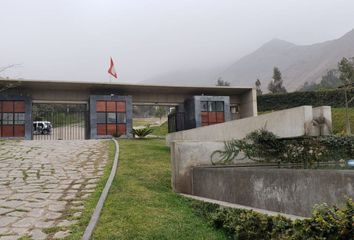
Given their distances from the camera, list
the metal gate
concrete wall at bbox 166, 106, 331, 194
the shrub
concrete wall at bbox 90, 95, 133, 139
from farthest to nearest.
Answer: the metal gate < concrete wall at bbox 90, 95, 133, 139 < concrete wall at bbox 166, 106, 331, 194 < the shrub

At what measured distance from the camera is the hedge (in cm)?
3256

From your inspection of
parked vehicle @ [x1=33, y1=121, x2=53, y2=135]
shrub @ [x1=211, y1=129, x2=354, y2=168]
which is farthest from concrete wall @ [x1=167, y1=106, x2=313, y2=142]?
parked vehicle @ [x1=33, y1=121, x2=53, y2=135]

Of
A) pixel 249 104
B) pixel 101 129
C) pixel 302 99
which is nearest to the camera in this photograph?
pixel 101 129

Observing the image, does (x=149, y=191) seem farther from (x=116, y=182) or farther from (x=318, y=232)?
(x=318, y=232)

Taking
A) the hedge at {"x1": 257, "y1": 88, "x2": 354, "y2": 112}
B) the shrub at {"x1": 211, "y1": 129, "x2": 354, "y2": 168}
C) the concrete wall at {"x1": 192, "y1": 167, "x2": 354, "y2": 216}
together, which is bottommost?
the concrete wall at {"x1": 192, "y1": 167, "x2": 354, "y2": 216}

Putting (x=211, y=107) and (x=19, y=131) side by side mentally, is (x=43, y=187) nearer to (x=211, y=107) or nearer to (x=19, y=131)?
(x=19, y=131)

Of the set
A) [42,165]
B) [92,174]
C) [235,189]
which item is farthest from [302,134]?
[42,165]

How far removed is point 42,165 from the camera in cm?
1023

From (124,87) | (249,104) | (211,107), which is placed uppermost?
(124,87)

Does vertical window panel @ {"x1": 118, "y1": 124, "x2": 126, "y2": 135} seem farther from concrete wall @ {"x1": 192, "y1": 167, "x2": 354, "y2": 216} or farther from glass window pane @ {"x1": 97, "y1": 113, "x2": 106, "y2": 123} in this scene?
concrete wall @ {"x1": 192, "y1": 167, "x2": 354, "y2": 216}

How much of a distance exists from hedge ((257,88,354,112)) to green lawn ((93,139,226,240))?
2822cm

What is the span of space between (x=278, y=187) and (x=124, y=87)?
774 inches

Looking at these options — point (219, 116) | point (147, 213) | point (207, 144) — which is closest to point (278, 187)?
point (147, 213)

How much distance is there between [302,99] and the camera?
36.2 meters
